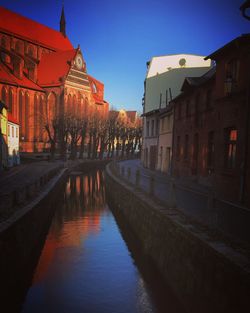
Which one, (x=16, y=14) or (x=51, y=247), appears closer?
(x=51, y=247)

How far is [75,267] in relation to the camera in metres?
9.66

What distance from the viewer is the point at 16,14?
A: 6506 centimetres

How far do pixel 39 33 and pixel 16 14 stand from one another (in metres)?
6.22

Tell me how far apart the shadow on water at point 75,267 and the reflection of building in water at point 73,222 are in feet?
0.10

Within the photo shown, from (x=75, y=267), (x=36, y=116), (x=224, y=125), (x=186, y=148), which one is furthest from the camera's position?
(x=36, y=116)

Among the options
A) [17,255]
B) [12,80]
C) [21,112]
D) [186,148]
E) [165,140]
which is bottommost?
[17,255]

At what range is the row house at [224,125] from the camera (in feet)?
38.0

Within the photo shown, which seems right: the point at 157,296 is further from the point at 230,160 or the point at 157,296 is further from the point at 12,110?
the point at 12,110

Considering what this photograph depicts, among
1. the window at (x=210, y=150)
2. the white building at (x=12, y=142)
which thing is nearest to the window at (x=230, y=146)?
the window at (x=210, y=150)

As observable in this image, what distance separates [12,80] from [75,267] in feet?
151

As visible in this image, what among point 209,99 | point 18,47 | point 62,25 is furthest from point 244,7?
point 62,25

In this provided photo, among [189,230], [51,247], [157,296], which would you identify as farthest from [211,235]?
[51,247]

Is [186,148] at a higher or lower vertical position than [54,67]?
lower

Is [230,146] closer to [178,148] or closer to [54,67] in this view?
[178,148]
